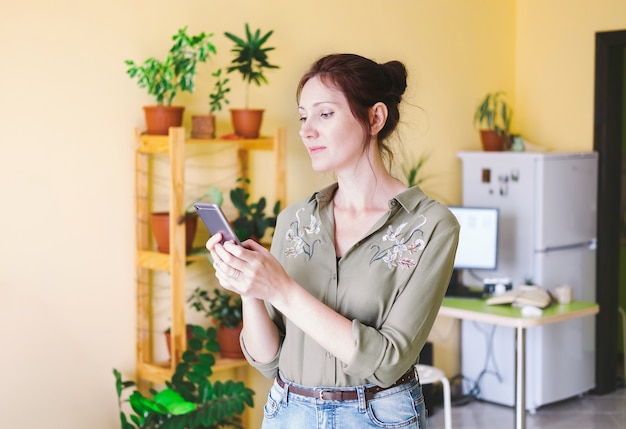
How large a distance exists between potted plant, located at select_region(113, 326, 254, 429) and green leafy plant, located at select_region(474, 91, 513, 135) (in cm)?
241

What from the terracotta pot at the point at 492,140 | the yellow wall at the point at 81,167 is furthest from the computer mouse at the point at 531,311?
the terracotta pot at the point at 492,140

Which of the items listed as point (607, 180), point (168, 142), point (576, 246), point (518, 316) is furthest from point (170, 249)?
point (607, 180)

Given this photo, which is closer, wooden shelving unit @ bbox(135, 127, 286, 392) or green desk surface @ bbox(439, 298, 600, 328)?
wooden shelving unit @ bbox(135, 127, 286, 392)

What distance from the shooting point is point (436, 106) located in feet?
17.1

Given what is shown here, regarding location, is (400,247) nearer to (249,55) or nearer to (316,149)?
(316,149)

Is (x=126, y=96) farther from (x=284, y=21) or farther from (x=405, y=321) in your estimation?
(x=405, y=321)

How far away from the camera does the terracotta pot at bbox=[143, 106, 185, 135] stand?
3.64 m

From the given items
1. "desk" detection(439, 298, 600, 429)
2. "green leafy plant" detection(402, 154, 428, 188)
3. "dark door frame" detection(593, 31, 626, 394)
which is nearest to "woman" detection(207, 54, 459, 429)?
"desk" detection(439, 298, 600, 429)

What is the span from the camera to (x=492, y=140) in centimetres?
530

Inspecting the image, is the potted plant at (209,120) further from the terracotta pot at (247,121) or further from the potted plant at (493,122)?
the potted plant at (493,122)

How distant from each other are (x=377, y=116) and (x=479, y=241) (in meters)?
3.15

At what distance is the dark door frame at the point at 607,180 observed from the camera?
210 inches

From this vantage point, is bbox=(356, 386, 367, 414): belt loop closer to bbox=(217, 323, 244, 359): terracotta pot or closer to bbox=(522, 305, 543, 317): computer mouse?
bbox=(217, 323, 244, 359): terracotta pot

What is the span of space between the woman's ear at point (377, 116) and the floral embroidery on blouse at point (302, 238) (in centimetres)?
23
